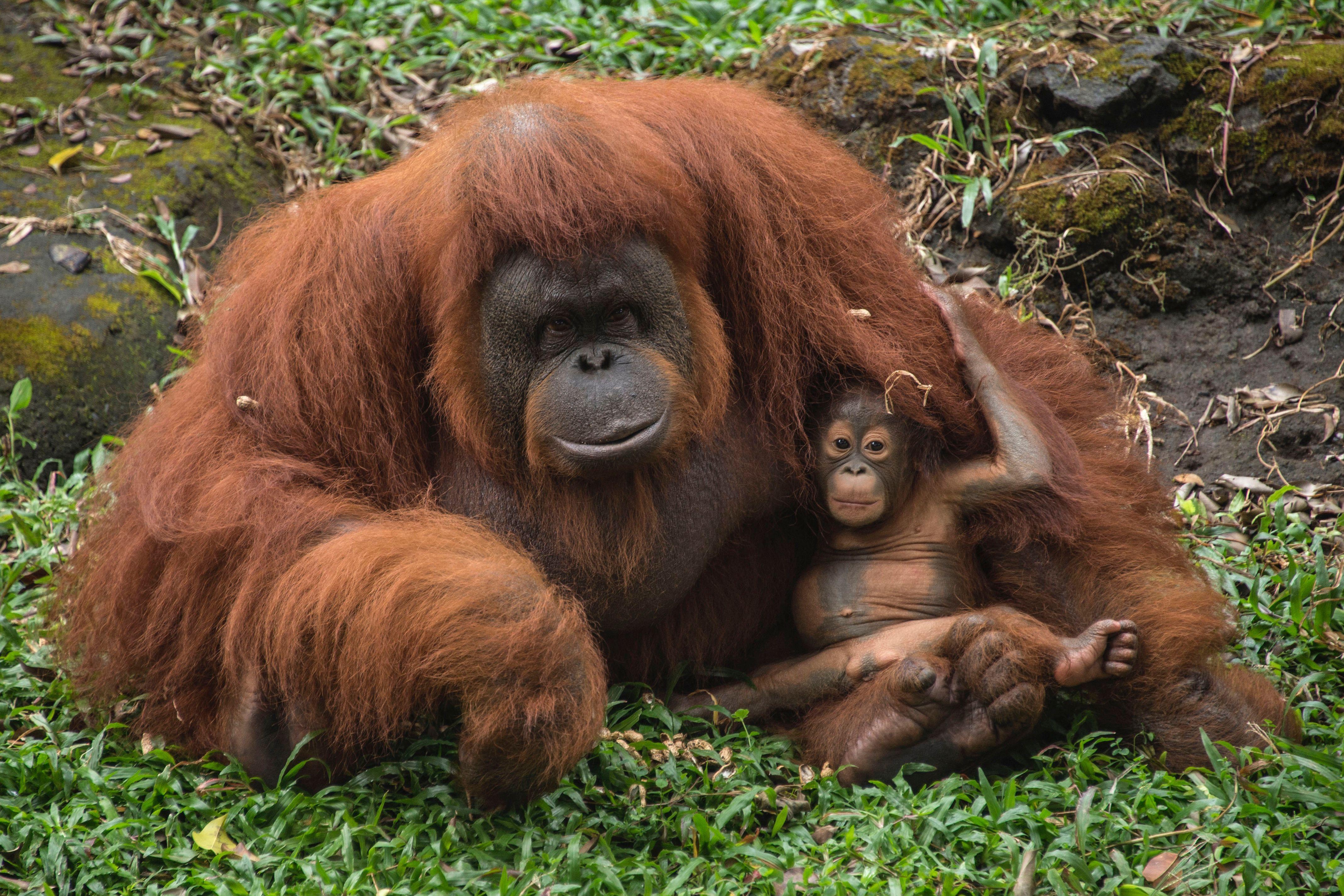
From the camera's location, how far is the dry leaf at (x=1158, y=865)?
7.42ft

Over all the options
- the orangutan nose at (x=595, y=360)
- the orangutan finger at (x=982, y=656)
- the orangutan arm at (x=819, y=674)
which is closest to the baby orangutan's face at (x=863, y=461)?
Result: the orangutan arm at (x=819, y=674)

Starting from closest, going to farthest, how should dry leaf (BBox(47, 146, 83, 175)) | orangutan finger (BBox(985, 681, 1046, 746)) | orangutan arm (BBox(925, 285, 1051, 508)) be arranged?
1. orangutan finger (BBox(985, 681, 1046, 746))
2. orangutan arm (BBox(925, 285, 1051, 508))
3. dry leaf (BBox(47, 146, 83, 175))

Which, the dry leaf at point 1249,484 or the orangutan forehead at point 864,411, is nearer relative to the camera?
the orangutan forehead at point 864,411

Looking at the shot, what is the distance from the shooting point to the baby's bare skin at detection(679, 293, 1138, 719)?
277 centimetres

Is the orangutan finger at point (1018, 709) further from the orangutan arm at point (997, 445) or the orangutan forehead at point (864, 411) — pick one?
the orangutan forehead at point (864, 411)

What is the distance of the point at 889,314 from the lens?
2887mm

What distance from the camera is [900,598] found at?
2832mm

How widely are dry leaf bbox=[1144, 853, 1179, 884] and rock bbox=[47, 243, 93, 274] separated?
3.90m

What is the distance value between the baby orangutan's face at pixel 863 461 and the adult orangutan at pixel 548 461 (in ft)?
0.18

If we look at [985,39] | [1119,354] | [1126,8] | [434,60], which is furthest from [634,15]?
[1119,354]

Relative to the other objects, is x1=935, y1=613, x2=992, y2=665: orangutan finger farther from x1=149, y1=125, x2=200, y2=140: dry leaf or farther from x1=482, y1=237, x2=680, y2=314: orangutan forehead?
x1=149, y1=125, x2=200, y2=140: dry leaf

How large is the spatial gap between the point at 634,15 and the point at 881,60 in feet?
3.83

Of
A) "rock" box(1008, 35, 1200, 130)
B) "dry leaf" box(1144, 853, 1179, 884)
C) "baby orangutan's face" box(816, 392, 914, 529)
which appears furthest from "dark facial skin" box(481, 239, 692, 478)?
"rock" box(1008, 35, 1200, 130)

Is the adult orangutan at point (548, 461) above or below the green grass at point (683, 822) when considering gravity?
above
